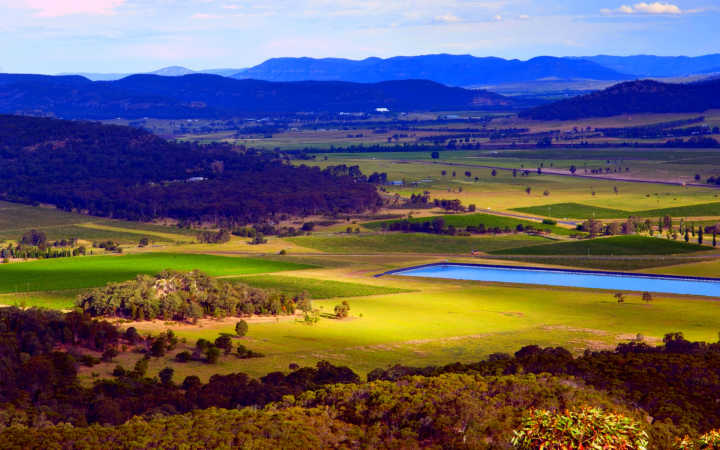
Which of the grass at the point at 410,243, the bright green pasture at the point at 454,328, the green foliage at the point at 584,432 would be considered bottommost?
the bright green pasture at the point at 454,328

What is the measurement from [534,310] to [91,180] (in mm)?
119160

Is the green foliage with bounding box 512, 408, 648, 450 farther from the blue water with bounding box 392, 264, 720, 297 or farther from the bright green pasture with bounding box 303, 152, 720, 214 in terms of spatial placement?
the bright green pasture with bounding box 303, 152, 720, 214

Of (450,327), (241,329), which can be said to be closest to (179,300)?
(241,329)

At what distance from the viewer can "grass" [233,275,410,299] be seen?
247ft

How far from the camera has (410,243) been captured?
105m

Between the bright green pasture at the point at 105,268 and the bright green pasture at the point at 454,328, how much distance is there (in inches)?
748

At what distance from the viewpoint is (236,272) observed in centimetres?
8638

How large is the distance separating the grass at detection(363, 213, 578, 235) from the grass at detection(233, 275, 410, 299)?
123 ft

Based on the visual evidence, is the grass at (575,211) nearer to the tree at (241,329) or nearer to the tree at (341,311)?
the tree at (341,311)

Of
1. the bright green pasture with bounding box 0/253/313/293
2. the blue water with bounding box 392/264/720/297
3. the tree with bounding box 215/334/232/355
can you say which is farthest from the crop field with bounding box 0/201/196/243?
the tree with bounding box 215/334/232/355

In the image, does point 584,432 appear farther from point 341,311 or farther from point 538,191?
point 538,191

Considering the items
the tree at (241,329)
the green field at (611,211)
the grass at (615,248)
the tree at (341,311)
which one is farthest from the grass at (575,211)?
the tree at (241,329)

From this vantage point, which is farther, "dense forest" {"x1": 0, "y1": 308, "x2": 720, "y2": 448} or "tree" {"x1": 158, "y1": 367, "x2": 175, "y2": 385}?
"tree" {"x1": 158, "y1": 367, "x2": 175, "y2": 385}

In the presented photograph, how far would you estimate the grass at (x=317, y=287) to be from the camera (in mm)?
75250
